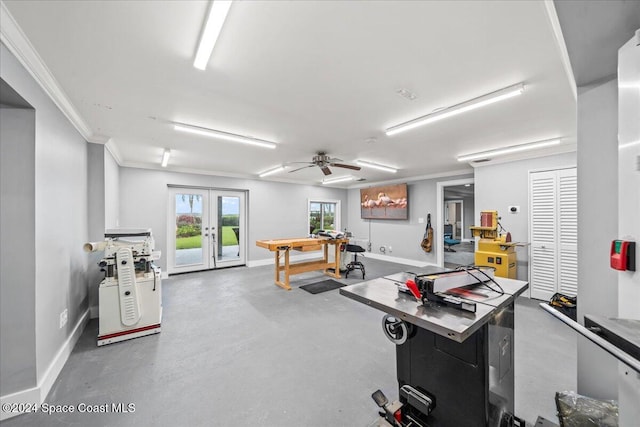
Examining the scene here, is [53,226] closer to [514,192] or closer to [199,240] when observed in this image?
[199,240]

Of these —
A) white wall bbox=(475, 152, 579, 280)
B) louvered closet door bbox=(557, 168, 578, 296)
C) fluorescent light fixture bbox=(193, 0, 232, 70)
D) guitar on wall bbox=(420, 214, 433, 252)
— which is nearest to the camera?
fluorescent light fixture bbox=(193, 0, 232, 70)

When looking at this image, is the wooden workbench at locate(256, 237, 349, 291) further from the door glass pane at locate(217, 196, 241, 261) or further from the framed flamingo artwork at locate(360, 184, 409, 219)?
the framed flamingo artwork at locate(360, 184, 409, 219)

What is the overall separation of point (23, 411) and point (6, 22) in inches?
105

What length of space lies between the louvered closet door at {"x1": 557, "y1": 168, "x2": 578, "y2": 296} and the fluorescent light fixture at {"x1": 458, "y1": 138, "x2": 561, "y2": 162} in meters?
0.66

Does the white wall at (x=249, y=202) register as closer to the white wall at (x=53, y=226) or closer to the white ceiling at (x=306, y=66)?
the white ceiling at (x=306, y=66)

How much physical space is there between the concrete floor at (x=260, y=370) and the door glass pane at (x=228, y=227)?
9.92ft

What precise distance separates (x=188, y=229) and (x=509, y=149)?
7.02m

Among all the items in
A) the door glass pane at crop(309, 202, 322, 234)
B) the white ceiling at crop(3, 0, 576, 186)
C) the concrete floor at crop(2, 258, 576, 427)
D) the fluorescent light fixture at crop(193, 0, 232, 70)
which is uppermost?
the white ceiling at crop(3, 0, 576, 186)

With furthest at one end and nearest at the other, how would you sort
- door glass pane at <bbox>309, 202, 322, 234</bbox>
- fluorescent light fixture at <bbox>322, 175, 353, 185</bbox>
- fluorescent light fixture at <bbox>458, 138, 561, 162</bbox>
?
door glass pane at <bbox>309, 202, 322, 234</bbox>, fluorescent light fixture at <bbox>322, 175, 353, 185</bbox>, fluorescent light fixture at <bbox>458, 138, 561, 162</bbox>

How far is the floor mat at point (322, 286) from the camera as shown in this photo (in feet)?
15.1

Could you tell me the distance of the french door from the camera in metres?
5.83

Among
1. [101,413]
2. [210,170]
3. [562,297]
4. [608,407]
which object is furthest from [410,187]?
[101,413]

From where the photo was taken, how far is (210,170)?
6.05 metres

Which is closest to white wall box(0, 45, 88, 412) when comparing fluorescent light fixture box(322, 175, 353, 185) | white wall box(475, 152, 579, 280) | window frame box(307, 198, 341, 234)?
fluorescent light fixture box(322, 175, 353, 185)
